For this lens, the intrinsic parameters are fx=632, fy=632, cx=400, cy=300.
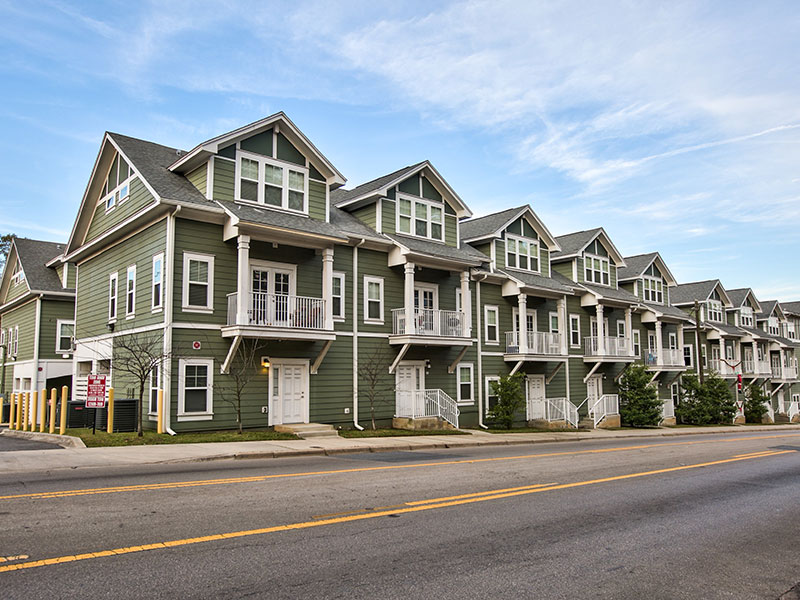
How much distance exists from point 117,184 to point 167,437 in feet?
36.3

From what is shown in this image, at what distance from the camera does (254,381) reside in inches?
810

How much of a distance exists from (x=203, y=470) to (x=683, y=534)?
854cm

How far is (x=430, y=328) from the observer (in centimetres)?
2511

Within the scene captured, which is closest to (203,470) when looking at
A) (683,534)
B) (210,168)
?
(683,534)

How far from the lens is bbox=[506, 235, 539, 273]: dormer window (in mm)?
31216

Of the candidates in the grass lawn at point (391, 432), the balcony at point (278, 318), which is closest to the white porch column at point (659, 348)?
the grass lawn at point (391, 432)

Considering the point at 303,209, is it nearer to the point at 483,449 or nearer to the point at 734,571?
the point at 483,449

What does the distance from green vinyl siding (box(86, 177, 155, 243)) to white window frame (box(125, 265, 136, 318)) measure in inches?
71.9

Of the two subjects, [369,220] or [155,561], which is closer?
[155,561]

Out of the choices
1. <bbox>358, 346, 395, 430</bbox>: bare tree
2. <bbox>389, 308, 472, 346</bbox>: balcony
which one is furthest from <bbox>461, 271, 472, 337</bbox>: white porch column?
<bbox>358, 346, 395, 430</bbox>: bare tree

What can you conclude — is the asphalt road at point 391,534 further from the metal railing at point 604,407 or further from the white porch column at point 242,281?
the metal railing at point 604,407

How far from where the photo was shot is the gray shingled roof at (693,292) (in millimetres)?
51487

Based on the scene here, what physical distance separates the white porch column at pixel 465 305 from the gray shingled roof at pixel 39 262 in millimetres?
19712

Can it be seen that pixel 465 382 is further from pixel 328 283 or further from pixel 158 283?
pixel 158 283
